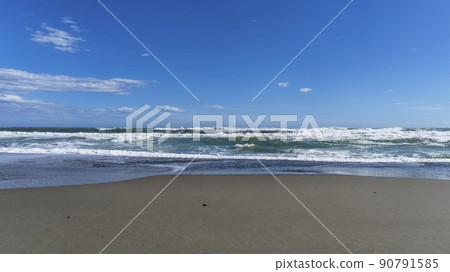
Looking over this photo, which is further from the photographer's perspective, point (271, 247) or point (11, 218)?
point (11, 218)

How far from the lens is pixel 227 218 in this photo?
11.5ft

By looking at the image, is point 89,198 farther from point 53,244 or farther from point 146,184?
point 53,244

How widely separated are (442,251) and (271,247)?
5.55 ft

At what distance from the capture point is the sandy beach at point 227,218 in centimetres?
274

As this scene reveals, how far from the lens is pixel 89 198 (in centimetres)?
442

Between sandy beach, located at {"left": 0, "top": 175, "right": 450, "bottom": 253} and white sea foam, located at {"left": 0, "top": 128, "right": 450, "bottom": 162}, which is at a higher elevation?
white sea foam, located at {"left": 0, "top": 128, "right": 450, "bottom": 162}

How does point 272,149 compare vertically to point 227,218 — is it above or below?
above

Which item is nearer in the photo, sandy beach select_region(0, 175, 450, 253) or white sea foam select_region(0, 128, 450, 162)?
sandy beach select_region(0, 175, 450, 253)

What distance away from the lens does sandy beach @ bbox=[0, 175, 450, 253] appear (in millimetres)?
2736

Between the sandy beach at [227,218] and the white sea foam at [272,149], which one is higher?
the white sea foam at [272,149]

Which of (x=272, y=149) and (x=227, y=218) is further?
(x=272, y=149)

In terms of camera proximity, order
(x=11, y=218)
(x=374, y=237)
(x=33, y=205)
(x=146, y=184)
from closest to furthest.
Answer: (x=374, y=237), (x=11, y=218), (x=33, y=205), (x=146, y=184)

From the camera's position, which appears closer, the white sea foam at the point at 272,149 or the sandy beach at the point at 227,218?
the sandy beach at the point at 227,218

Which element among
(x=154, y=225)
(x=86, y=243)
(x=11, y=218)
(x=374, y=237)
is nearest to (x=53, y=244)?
(x=86, y=243)
